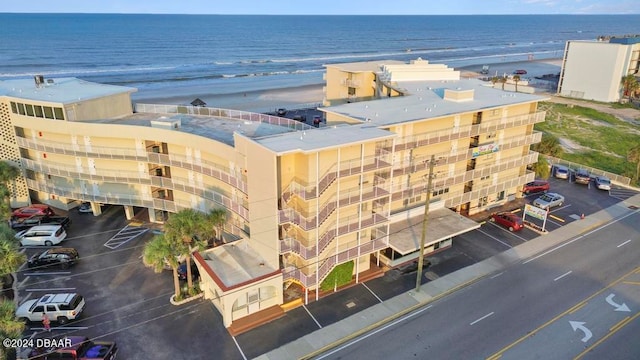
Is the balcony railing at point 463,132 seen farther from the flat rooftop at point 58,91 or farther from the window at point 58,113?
the window at point 58,113

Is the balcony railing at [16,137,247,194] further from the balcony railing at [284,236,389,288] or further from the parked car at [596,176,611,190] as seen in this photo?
the parked car at [596,176,611,190]

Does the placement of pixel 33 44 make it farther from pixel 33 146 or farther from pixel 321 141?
pixel 321 141

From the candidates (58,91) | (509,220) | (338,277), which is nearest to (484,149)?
(509,220)

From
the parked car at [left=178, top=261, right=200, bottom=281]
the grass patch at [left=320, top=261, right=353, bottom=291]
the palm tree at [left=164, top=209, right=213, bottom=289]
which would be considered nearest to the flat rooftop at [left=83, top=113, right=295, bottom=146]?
the palm tree at [left=164, top=209, right=213, bottom=289]

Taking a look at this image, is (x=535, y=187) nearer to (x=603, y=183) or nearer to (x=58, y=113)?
(x=603, y=183)

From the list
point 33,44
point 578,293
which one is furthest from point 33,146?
point 33,44
